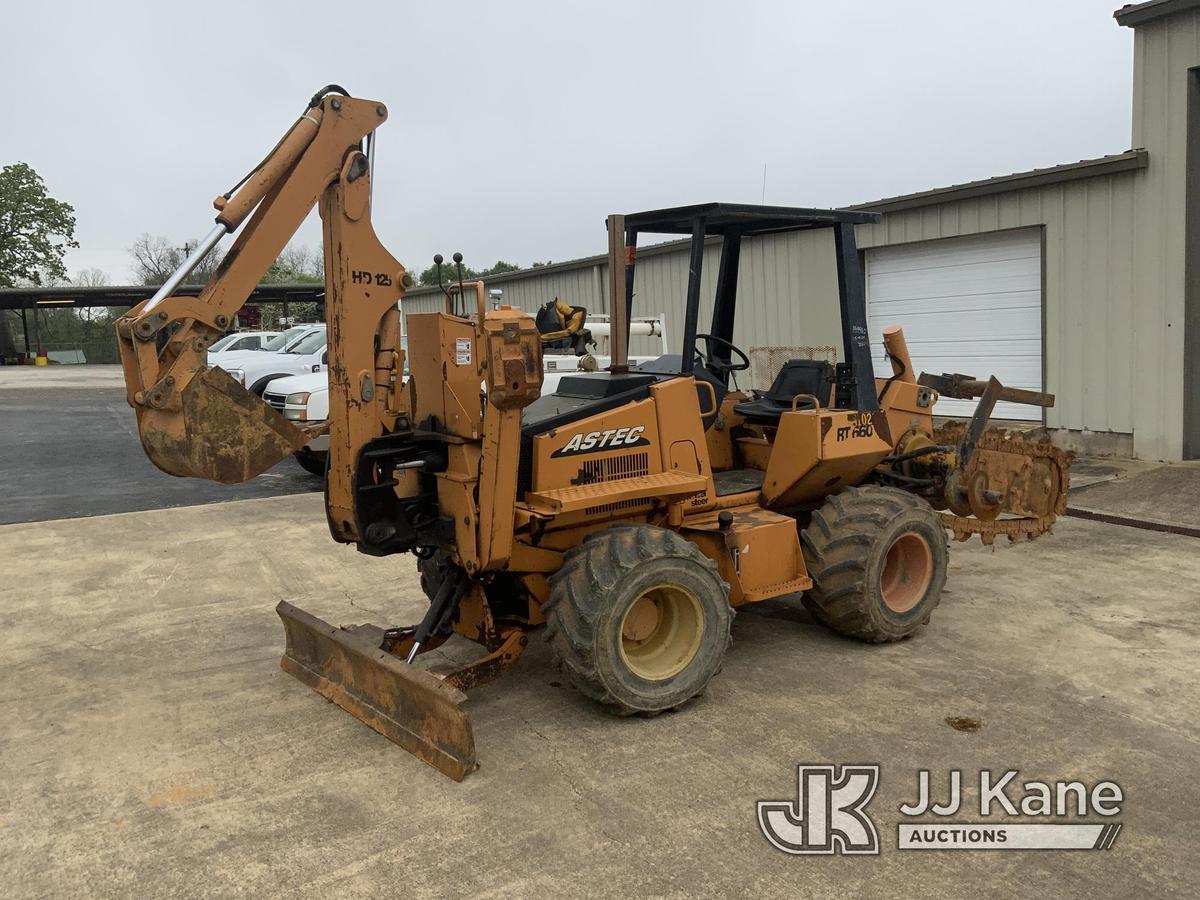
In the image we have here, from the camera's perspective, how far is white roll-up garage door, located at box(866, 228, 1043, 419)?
11.7m

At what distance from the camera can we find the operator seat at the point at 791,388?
5.79 m

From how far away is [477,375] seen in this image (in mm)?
4402

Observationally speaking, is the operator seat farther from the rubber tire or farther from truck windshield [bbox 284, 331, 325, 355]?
truck windshield [bbox 284, 331, 325, 355]

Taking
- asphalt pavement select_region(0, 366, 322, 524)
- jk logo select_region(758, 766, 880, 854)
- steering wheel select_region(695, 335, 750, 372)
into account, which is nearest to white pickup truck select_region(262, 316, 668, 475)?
asphalt pavement select_region(0, 366, 322, 524)

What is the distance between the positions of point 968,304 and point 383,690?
10.2 m

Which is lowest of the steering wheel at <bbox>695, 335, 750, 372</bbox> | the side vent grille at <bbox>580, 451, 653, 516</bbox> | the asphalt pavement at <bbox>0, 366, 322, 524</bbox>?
the asphalt pavement at <bbox>0, 366, 322, 524</bbox>

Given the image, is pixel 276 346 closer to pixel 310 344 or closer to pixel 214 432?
pixel 310 344

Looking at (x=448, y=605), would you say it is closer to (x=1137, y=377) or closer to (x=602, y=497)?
(x=602, y=497)

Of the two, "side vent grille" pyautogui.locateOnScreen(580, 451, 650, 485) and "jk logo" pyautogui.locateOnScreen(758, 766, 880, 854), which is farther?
"side vent grille" pyautogui.locateOnScreen(580, 451, 650, 485)

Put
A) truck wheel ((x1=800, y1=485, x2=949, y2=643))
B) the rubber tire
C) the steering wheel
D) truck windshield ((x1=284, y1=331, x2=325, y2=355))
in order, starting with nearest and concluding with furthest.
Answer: truck wheel ((x1=800, y1=485, x2=949, y2=643)), the steering wheel, the rubber tire, truck windshield ((x1=284, y1=331, x2=325, y2=355))

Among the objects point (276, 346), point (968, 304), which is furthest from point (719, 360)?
point (276, 346)

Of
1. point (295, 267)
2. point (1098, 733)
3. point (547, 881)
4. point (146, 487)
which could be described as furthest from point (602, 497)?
point (295, 267)

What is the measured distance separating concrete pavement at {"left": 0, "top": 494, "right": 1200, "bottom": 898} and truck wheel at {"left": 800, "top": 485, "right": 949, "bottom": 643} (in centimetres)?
20

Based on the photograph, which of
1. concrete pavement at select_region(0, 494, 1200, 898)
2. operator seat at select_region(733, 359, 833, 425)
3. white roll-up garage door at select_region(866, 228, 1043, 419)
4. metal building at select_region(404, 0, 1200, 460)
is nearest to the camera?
concrete pavement at select_region(0, 494, 1200, 898)
